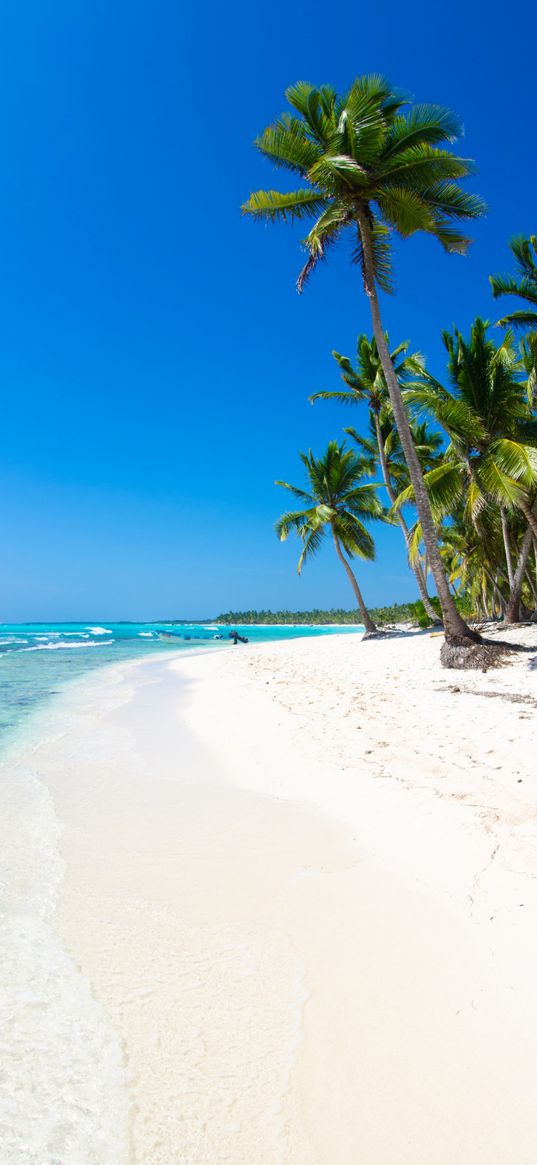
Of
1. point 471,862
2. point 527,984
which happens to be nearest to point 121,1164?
point 527,984

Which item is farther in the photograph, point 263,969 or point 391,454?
point 391,454

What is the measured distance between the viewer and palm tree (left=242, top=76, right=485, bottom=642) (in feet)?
39.5

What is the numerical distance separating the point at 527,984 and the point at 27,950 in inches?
93.6

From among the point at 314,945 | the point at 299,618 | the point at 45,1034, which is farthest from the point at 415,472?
the point at 299,618

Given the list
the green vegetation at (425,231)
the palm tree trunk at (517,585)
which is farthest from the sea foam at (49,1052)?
the palm tree trunk at (517,585)

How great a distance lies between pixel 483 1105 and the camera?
170 centimetres

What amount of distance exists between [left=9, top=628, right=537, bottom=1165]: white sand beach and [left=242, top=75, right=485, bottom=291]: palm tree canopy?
40.3 ft

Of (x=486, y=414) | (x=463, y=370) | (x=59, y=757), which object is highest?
(x=463, y=370)

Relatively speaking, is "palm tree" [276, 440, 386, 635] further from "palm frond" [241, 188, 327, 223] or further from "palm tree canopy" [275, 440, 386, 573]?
"palm frond" [241, 188, 327, 223]

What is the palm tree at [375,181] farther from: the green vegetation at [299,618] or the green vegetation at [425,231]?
the green vegetation at [299,618]

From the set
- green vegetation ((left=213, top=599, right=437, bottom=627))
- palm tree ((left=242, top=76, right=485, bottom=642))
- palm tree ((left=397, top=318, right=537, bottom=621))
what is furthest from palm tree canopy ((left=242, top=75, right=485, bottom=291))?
green vegetation ((left=213, top=599, right=437, bottom=627))

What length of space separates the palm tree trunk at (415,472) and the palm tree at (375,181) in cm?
2

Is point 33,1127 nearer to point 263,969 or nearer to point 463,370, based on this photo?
point 263,969

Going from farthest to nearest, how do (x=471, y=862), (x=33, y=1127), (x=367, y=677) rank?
1. (x=367, y=677)
2. (x=471, y=862)
3. (x=33, y=1127)
